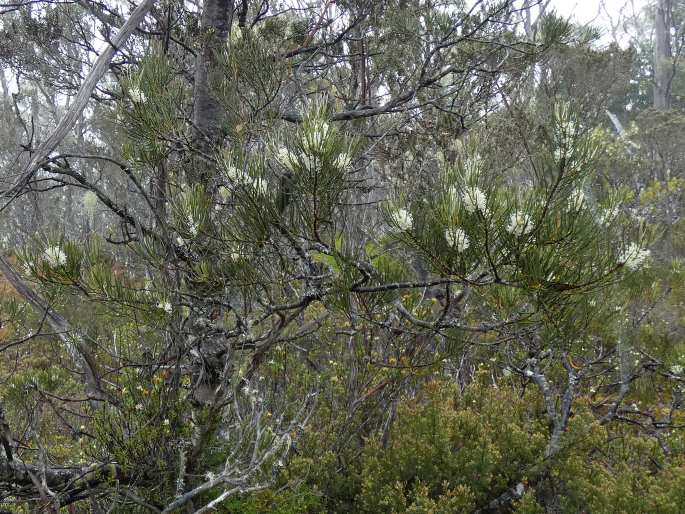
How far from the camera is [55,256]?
67.7 inches

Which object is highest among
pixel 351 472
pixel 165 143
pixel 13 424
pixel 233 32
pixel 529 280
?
pixel 233 32

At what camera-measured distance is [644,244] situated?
1.39m

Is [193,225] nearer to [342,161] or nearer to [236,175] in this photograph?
[236,175]

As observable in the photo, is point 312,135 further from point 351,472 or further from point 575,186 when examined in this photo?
point 351,472

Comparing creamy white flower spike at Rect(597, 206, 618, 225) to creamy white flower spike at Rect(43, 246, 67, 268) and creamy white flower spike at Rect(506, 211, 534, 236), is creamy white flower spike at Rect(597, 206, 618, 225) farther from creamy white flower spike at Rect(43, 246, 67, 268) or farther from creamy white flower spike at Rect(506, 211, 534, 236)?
creamy white flower spike at Rect(43, 246, 67, 268)

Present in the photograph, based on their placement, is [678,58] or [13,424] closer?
[13,424]

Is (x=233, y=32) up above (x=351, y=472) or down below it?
above

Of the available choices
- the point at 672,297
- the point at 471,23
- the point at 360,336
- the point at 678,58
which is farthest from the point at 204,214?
the point at 678,58

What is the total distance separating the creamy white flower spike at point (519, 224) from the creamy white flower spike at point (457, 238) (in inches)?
4.5

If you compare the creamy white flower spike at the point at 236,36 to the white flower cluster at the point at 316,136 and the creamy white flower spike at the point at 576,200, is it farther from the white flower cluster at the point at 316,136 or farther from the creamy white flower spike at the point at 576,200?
the creamy white flower spike at the point at 576,200

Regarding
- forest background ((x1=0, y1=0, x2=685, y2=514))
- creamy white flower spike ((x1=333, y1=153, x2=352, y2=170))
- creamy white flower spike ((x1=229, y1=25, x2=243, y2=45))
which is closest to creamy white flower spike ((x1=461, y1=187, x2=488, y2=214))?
forest background ((x1=0, y1=0, x2=685, y2=514))

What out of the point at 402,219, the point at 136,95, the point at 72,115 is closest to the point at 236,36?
the point at 136,95

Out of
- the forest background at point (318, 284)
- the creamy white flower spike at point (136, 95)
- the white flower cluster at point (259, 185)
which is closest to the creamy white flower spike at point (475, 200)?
the forest background at point (318, 284)

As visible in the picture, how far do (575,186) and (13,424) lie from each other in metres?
4.01
